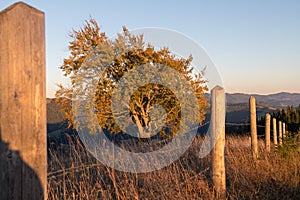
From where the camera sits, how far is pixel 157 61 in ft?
68.7

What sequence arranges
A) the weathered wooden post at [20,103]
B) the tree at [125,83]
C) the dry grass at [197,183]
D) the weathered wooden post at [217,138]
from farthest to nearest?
the tree at [125,83] < the weathered wooden post at [217,138] < the dry grass at [197,183] < the weathered wooden post at [20,103]

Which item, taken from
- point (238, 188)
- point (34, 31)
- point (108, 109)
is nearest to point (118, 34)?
point (108, 109)

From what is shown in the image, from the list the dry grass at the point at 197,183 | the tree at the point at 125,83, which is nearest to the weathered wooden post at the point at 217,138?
the dry grass at the point at 197,183

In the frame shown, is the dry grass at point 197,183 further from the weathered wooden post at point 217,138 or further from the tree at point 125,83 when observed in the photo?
the tree at point 125,83

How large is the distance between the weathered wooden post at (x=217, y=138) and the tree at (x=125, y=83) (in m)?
14.9

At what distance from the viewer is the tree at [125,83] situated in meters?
20.4

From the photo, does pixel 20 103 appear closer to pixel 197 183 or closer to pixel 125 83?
pixel 197 183

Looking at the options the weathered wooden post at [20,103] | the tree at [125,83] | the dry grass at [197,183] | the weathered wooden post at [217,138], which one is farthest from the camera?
the tree at [125,83]

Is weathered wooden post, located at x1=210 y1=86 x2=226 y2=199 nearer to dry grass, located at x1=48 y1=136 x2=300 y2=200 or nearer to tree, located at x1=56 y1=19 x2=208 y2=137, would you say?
dry grass, located at x1=48 y1=136 x2=300 y2=200

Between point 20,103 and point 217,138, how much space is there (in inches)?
141

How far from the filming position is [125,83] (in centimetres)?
2039

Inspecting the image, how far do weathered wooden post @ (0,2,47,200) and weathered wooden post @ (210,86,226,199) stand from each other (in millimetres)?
3412

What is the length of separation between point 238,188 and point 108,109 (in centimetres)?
1614

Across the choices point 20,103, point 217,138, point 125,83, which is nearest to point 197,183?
point 217,138
